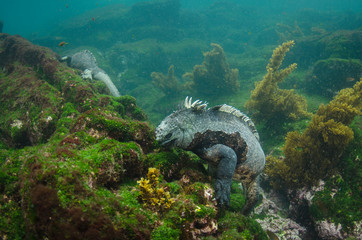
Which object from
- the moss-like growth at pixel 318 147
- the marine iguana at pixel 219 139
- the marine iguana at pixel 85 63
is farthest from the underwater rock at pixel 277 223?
the marine iguana at pixel 85 63

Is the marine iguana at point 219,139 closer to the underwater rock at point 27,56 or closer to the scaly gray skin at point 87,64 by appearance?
the underwater rock at point 27,56

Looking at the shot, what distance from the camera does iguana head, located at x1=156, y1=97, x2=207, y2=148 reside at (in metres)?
3.52

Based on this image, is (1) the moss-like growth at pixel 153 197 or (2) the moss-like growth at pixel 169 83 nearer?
(1) the moss-like growth at pixel 153 197

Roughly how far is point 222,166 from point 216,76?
41.5 feet

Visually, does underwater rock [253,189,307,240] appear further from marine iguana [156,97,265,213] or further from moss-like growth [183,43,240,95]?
moss-like growth [183,43,240,95]

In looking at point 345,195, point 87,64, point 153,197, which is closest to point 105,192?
point 153,197

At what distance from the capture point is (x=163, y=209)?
223 cm

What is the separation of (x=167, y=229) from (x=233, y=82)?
14388 mm

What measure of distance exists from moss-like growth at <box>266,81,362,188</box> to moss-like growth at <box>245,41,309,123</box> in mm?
2301

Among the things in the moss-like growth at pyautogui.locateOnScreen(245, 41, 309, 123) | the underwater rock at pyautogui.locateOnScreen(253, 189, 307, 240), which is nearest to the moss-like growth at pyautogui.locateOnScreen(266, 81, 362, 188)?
the underwater rock at pyautogui.locateOnScreen(253, 189, 307, 240)

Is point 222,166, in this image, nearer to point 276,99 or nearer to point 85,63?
point 276,99

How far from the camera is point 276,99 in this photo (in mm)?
8445

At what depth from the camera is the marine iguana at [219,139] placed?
348 cm

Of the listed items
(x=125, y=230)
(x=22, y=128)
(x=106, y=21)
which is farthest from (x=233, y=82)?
(x=106, y=21)
